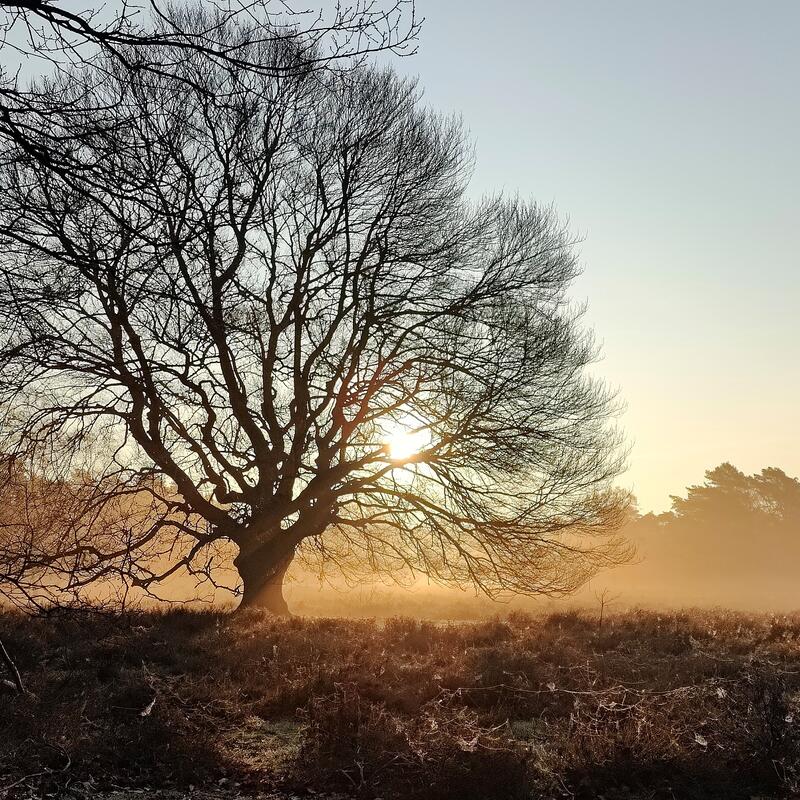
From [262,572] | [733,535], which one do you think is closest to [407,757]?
[262,572]

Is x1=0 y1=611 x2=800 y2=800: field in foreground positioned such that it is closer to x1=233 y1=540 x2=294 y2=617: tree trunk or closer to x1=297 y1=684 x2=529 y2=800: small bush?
x1=297 y1=684 x2=529 y2=800: small bush

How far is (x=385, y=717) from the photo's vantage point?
6.63 meters

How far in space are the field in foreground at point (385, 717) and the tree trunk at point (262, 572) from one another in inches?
171

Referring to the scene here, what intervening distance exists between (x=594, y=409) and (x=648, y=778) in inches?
350

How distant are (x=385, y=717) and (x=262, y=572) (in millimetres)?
9245

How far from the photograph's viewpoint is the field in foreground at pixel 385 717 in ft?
18.2

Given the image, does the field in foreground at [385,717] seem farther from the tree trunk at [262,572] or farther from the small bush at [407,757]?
the tree trunk at [262,572]

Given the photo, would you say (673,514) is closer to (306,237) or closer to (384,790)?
(306,237)

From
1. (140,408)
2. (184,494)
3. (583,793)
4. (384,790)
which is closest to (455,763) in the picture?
(384,790)

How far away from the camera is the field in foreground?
219 inches

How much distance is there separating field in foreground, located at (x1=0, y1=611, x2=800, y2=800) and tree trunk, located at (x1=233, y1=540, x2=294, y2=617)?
4350mm

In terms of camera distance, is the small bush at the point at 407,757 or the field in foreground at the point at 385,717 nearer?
the small bush at the point at 407,757

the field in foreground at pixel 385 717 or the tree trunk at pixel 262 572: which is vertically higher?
the tree trunk at pixel 262 572

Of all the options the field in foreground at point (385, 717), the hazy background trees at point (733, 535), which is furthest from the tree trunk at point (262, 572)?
the hazy background trees at point (733, 535)
